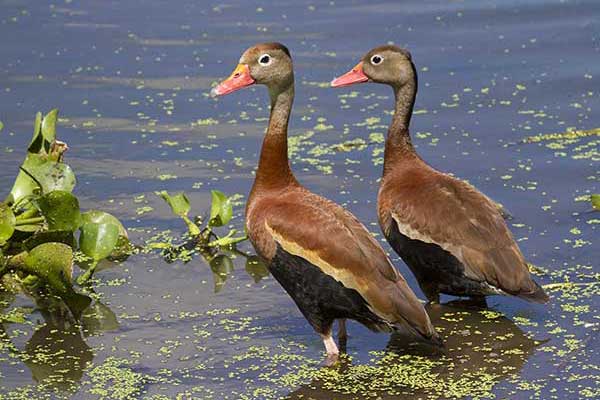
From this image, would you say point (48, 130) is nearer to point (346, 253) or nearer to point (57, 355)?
point (57, 355)

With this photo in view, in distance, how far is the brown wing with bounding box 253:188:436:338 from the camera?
5891mm

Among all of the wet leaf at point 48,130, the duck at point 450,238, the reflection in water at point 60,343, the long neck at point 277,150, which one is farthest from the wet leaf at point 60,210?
the duck at point 450,238

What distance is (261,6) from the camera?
11445mm

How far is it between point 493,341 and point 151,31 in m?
5.49

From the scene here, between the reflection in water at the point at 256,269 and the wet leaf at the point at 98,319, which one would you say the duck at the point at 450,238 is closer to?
the reflection in water at the point at 256,269

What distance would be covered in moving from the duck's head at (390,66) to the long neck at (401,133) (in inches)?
1.7

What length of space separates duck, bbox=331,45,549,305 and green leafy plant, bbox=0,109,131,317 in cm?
138

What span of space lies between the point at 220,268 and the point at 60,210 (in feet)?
3.11

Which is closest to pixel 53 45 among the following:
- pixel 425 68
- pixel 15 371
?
pixel 425 68

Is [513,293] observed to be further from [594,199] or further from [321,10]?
[321,10]

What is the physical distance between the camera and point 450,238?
6453 millimetres

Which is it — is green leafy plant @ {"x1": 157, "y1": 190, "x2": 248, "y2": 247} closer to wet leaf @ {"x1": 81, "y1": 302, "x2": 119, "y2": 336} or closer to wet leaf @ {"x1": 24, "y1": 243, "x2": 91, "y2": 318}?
wet leaf @ {"x1": 81, "y1": 302, "x2": 119, "y2": 336}

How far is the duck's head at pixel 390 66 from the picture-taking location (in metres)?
7.48

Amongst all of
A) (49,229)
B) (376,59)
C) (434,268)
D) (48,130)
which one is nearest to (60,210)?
(49,229)
